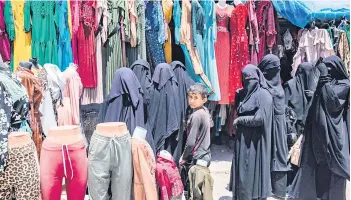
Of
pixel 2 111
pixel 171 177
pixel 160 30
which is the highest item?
pixel 160 30

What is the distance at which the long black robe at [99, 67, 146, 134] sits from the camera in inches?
171

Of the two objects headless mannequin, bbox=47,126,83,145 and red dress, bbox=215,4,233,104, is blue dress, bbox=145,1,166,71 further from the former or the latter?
headless mannequin, bbox=47,126,83,145

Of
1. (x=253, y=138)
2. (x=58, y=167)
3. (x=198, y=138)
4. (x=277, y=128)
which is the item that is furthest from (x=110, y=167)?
(x=277, y=128)

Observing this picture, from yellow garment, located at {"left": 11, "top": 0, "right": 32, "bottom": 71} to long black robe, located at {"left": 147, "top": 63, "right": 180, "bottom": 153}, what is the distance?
1.75 metres

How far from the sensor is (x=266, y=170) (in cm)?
436

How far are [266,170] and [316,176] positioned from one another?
666mm

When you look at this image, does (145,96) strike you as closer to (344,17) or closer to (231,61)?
(231,61)

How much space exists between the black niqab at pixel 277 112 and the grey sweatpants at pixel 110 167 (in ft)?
6.62

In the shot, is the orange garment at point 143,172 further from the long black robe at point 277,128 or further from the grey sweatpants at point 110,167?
the long black robe at point 277,128

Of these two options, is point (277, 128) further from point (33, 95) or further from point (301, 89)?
point (33, 95)

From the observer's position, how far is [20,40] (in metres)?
5.15

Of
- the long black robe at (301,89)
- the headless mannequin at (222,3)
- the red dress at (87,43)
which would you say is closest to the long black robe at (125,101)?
the red dress at (87,43)

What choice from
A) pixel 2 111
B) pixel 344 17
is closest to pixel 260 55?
pixel 344 17

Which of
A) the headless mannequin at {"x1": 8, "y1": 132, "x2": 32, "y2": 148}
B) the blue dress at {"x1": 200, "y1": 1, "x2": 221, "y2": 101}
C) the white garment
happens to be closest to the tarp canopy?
the white garment
